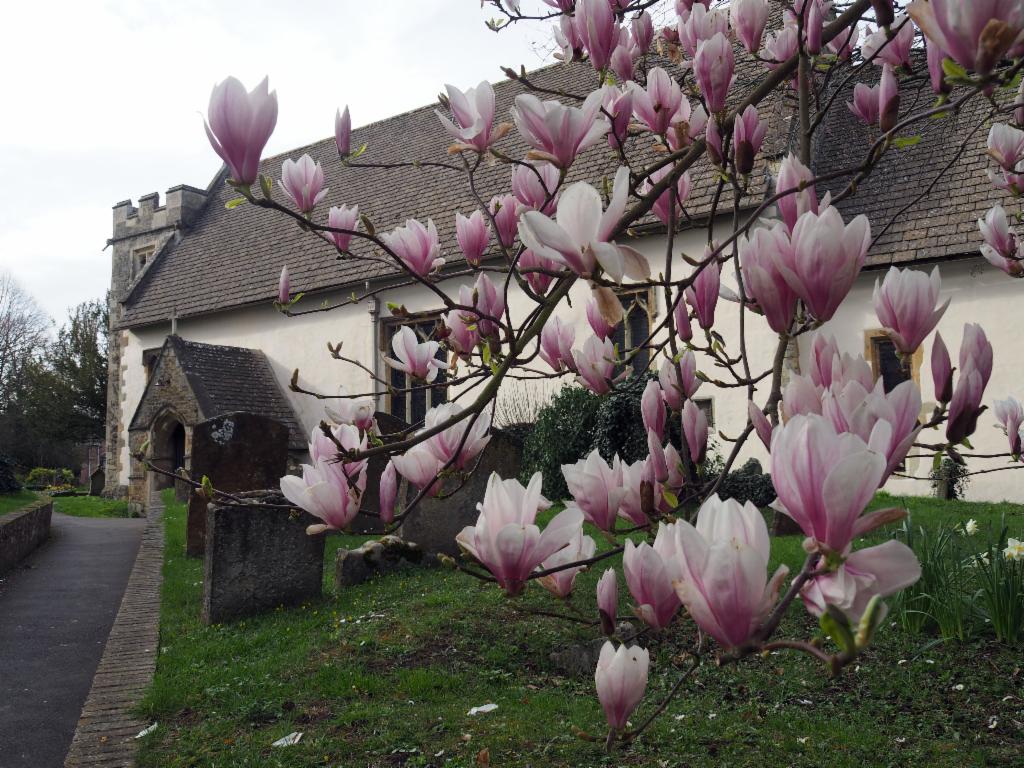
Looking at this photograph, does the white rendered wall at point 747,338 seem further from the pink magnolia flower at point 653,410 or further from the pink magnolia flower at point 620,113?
the pink magnolia flower at point 653,410

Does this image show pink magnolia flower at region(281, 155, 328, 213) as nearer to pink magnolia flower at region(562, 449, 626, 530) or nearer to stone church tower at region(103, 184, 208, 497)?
pink magnolia flower at region(562, 449, 626, 530)

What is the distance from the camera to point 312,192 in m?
2.13

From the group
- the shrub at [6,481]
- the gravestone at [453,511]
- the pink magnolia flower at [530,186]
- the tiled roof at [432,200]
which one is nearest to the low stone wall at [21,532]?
the shrub at [6,481]

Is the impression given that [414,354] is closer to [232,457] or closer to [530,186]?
[530,186]

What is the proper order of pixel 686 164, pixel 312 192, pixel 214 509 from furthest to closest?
pixel 214 509 < pixel 312 192 < pixel 686 164

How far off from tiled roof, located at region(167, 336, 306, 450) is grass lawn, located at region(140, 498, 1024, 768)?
404 inches

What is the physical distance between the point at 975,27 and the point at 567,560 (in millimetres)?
978

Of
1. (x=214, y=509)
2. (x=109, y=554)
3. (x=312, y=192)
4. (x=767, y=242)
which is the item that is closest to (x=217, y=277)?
(x=109, y=554)

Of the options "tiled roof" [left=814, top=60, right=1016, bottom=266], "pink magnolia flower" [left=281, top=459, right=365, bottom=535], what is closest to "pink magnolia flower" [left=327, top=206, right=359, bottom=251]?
"pink magnolia flower" [left=281, top=459, right=365, bottom=535]

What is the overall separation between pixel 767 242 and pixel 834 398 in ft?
0.81

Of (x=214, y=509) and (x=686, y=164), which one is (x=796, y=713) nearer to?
(x=686, y=164)

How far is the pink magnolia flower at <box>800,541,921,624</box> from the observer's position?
0.89 meters

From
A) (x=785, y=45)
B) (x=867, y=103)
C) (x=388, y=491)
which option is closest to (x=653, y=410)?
(x=388, y=491)

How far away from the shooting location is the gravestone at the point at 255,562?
20.0 ft
